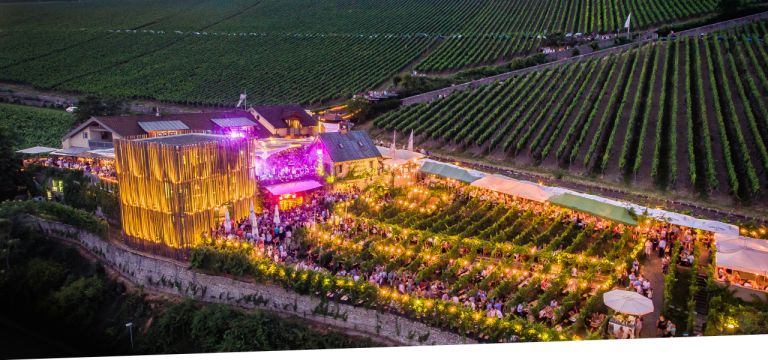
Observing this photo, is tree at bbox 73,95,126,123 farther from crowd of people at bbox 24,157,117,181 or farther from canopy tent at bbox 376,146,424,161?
canopy tent at bbox 376,146,424,161

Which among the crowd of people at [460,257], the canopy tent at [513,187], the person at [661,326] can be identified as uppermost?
the canopy tent at [513,187]

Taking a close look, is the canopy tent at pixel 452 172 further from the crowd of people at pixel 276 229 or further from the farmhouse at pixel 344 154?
the crowd of people at pixel 276 229

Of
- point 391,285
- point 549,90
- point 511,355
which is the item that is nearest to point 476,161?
point 549,90

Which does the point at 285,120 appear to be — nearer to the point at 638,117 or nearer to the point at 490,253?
the point at 490,253

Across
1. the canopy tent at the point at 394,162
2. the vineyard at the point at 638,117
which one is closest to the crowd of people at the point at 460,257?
the canopy tent at the point at 394,162

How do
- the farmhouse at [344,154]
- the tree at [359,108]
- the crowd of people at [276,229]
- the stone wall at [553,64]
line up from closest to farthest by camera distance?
the crowd of people at [276,229] → the farmhouse at [344,154] → the tree at [359,108] → the stone wall at [553,64]

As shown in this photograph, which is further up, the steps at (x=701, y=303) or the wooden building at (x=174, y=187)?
the wooden building at (x=174, y=187)

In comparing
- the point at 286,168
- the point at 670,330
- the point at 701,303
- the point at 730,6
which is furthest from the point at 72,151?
the point at 730,6
